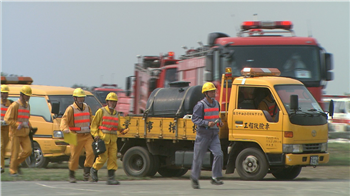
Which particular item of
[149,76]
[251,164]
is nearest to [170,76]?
[149,76]

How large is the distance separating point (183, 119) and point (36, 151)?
185 inches

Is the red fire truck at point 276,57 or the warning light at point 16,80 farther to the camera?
the warning light at point 16,80

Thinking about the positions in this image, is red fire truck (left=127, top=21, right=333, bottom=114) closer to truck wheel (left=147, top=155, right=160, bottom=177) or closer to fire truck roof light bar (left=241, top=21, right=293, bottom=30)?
fire truck roof light bar (left=241, top=21, right=293, bottom=30)

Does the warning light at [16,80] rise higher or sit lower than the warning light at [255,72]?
higher

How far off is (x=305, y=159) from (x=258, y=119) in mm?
1249

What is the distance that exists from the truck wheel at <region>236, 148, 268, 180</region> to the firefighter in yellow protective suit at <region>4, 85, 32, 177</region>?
4.48m

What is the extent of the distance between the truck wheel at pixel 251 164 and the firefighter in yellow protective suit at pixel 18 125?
4.48 metres

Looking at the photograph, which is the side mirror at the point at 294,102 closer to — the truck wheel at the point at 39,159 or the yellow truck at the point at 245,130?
the yellow truck at the point at 245,130

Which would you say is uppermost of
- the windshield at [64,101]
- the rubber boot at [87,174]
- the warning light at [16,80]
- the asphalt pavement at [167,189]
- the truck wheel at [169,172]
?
the warning light at [16,80]

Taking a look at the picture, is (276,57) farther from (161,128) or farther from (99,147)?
(99,147)

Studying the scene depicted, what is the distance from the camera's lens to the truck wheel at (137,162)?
13.1m

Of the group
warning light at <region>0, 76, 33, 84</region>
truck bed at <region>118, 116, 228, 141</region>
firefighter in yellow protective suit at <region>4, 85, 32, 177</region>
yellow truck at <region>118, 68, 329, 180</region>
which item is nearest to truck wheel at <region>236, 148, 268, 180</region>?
yellow truck at <region>118, 68, 329, 180</region>

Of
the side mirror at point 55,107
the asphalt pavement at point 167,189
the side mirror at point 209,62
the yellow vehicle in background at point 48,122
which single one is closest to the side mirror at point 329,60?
the side mirror at point 209,62

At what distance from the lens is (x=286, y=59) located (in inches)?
579
